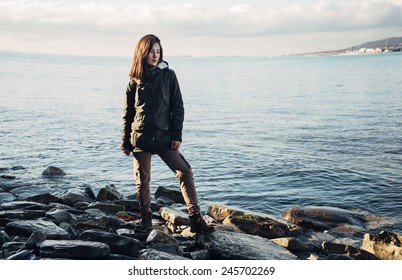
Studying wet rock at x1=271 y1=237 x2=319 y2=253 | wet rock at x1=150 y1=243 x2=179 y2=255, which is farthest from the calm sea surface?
wet rock at x1=150 y1=243 x2=179 y2=255

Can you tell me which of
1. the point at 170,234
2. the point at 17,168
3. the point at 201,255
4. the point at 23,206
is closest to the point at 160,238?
the point at 201,255

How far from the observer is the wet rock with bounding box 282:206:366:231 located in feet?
30.8

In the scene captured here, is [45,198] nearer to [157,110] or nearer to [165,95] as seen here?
[157,110]

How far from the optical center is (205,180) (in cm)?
1329

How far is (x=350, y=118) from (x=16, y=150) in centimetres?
1747

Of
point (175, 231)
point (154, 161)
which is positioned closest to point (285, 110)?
point (154, 161)

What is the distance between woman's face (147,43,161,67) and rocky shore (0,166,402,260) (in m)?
2.57

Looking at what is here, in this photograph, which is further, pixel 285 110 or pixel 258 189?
pixel 285 110

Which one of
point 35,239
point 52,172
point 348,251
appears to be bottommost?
point 348,251

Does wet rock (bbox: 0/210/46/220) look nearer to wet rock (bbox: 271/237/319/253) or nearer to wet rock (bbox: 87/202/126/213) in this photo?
wet rock (bbox: 87/202/126/213)

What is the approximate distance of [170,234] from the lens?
7730mm

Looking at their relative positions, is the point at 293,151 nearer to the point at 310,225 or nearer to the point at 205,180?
the point at 205,180

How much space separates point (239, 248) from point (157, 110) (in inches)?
93.5
